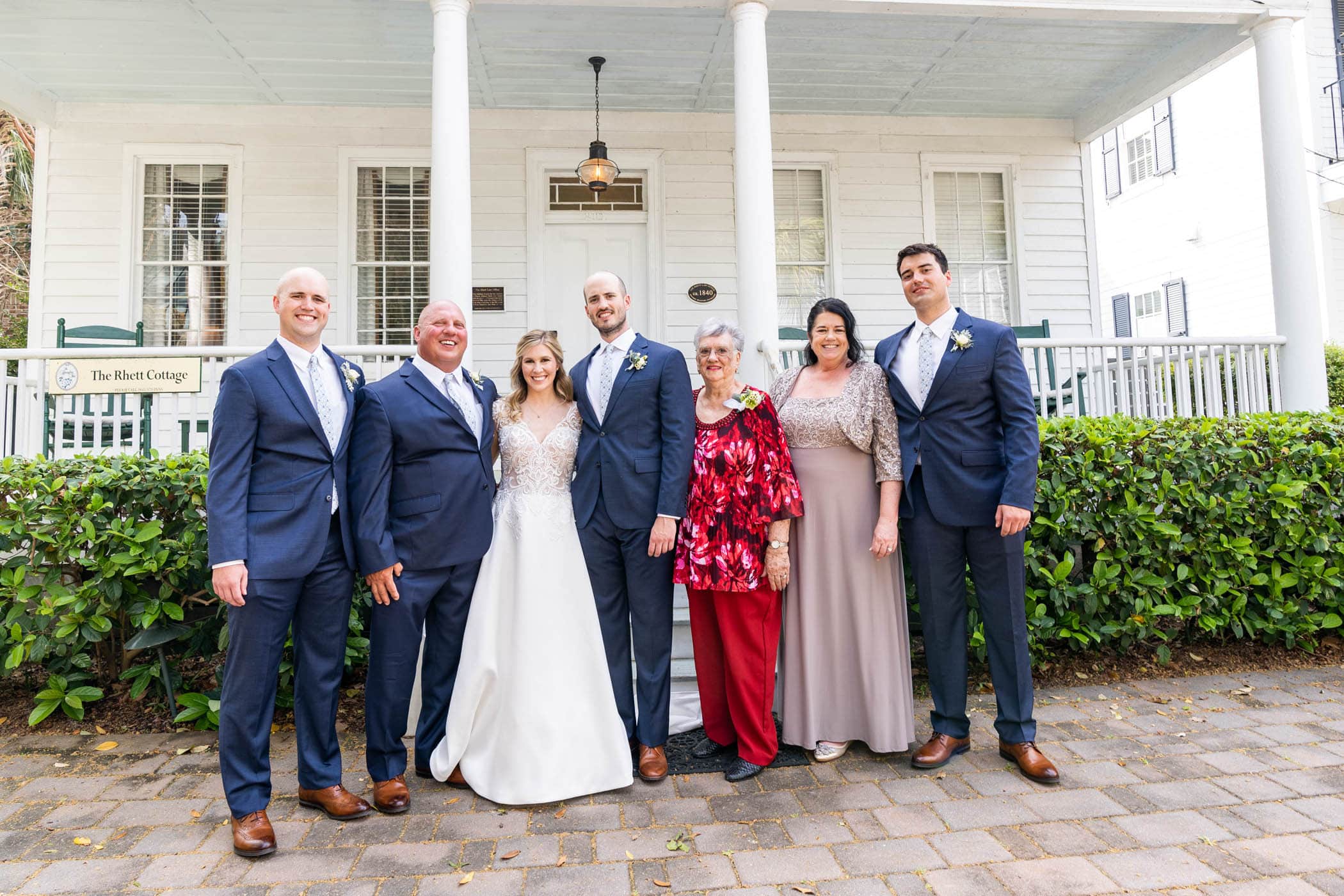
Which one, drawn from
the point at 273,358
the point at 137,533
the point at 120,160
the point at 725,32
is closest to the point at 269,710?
the point at 273,358

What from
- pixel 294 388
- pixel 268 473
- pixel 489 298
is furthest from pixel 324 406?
pixel 489 298

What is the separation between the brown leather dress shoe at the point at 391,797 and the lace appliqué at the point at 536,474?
3.20 feet

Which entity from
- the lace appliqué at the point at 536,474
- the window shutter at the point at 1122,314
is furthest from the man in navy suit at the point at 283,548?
the window shutter at the point at 1122,314

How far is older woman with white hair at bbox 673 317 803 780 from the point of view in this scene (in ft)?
9.96

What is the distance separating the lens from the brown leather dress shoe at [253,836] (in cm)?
247

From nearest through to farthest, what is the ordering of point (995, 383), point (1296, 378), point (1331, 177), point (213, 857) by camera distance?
point (213, 857), point (995, 383), point (1296, 378), point (1331, 177)

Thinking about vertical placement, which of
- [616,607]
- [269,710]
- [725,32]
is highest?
[725,32]

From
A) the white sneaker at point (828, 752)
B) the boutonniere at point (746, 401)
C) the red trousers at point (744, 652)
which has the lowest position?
the white sneaker at point (828, 752)

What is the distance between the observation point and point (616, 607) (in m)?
3.10

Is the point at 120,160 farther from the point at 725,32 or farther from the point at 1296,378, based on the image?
the point at 1296,378

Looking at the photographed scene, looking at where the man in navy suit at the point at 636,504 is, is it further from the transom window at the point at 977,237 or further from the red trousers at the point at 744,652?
the transom window at the point at 977,237

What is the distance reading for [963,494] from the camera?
3.03 m

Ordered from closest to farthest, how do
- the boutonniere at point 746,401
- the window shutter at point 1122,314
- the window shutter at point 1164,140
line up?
1. the boutonniere at point 746,401
2. the window shutter at point 1164,140
3. the window shutter at point 1122,314

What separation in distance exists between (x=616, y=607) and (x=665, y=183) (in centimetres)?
532
